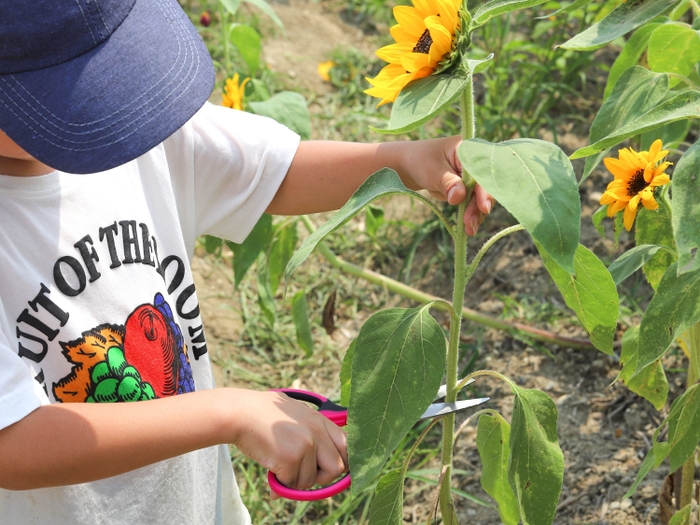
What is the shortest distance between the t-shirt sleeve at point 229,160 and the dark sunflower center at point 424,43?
43 centimetres

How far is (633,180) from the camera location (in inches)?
50.0

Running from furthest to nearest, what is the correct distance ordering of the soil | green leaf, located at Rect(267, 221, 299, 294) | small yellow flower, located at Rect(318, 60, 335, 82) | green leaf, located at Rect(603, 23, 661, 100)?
1. small yellow flower, located at Rect(318, 60, 335, 82)
2. green leaf, located at Rect(267, 221, 299, 294)
3. the soil
4. green leaf, located at Rect(603, 23, 661, 100)

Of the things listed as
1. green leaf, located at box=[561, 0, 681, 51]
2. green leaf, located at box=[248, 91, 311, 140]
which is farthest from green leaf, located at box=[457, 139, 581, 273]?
green leaf, located at box=[248, 91, 311, 140]

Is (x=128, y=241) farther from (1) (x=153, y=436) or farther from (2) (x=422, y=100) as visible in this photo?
(2) (x=422, y=100)

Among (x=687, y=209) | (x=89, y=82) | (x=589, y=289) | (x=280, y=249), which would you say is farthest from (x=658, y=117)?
(x=280, y=249)

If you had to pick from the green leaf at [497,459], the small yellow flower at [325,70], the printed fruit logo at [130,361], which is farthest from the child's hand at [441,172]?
the small yellow flower at [325,70]

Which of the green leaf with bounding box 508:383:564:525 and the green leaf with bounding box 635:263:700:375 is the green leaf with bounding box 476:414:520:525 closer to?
the green leaf with bounding box 508:383:564:525

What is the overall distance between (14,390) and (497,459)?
712 mm

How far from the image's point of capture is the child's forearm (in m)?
1.01

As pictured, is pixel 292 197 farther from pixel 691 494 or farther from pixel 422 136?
pixel 422 136

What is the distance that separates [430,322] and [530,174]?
286 mm

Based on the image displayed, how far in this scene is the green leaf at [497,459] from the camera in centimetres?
126

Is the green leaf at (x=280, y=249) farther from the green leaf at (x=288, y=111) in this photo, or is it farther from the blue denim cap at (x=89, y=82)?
the blue denim cap at (x=89, y=82)

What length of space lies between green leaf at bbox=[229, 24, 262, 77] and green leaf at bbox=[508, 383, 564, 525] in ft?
4.20
